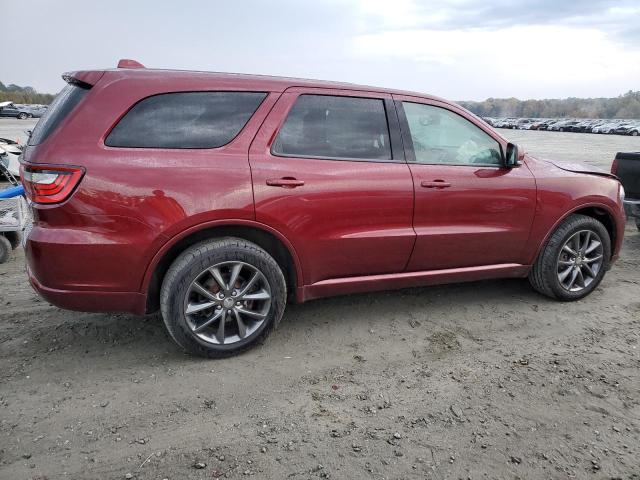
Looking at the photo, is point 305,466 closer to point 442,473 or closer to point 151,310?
point 442,473

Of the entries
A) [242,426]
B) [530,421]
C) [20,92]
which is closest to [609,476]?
[530,421]

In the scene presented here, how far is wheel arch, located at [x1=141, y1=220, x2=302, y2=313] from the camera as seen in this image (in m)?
3.07

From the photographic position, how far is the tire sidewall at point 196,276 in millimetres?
3088

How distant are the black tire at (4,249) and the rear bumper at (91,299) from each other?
9.44 ft

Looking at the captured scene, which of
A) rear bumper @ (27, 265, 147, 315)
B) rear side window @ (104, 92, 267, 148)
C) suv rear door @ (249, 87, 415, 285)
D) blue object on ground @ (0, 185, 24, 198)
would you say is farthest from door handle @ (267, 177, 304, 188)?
blue object on ground @ (0, 185, 24, 198)

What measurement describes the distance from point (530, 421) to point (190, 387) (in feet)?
6.30

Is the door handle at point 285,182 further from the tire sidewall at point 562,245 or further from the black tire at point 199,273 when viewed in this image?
the tire sidewall at point 562,245

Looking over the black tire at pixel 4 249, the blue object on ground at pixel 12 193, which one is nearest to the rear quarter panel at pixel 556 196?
the blue object on ground at pixel 12 193

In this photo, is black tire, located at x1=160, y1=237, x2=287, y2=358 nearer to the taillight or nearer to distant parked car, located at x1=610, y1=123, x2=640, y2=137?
the taillight

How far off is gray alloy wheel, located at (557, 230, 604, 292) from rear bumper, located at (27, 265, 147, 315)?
134 inches

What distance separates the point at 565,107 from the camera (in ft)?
383

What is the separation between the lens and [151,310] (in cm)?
326

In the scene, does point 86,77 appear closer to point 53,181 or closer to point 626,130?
point 53,181

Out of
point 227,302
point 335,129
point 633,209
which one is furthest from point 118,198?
point 633,209
